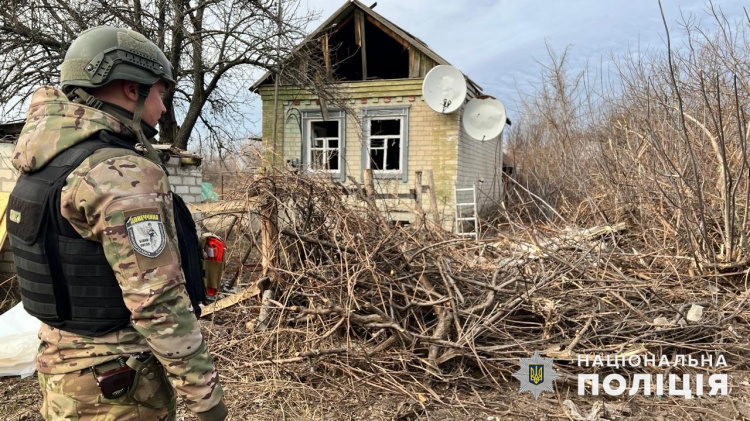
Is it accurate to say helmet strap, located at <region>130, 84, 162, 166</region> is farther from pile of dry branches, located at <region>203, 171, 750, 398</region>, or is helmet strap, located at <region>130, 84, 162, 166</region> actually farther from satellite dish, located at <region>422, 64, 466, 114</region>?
satellite dish, located at <region>422, 64, 466, 114</region>

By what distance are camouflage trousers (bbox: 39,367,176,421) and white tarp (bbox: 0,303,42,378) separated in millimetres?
2233

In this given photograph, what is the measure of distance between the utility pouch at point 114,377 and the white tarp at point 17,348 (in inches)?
94.4

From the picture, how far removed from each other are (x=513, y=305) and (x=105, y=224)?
2.82 metres

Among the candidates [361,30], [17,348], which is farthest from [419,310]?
[361,30]

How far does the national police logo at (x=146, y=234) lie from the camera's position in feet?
4.06

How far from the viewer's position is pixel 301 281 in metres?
3.59

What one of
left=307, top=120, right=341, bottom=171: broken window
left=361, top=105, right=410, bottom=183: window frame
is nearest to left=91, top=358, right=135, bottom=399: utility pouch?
left=361, top=105, right=410, bottom=183: window frame

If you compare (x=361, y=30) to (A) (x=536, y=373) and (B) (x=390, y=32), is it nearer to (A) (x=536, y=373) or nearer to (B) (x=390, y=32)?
(B) (x=390, y=32)

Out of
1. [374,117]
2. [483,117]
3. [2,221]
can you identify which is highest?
[374,117]

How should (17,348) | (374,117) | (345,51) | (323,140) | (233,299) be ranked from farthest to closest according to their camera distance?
(345,51) → (323,140) → (374,117) → (233,299) → (17,348)

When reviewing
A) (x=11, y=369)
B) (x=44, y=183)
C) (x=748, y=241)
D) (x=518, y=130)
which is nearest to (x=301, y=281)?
(x=11, y=369)

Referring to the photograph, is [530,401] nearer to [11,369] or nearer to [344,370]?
[344,370]

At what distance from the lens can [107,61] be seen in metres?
1.42

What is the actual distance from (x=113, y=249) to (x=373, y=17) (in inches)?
396
